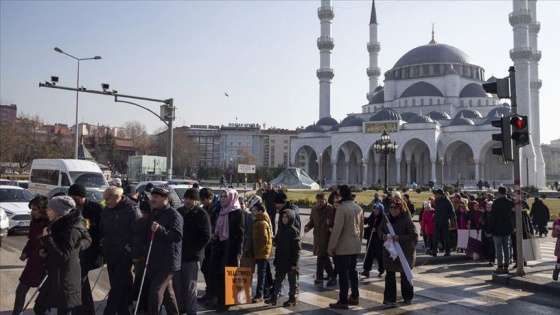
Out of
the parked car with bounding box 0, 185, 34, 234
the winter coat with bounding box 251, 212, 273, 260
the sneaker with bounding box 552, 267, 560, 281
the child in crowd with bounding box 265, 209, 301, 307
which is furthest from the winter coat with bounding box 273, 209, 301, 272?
the parked car with bounding box 0, 185, 34, 234

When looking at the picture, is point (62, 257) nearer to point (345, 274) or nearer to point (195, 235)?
point (195, 235)

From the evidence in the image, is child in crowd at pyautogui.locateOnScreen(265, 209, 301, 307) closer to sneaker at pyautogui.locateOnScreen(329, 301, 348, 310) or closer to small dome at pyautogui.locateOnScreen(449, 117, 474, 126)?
sneaker at pyautogui.locateOnScreen(329, 301, 348, 310)

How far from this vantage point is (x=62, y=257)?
4715 mm

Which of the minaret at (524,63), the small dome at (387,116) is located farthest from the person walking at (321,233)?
the small dome at (387,116)

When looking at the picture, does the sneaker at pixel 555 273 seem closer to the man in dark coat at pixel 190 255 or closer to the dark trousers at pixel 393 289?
the dark trousers at pixel 393 289

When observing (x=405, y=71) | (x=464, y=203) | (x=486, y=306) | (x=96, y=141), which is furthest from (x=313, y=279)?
(x=96, y=141)

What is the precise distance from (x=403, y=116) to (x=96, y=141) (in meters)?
50.1

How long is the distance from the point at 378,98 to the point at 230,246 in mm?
69535

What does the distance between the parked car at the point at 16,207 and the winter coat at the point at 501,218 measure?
12.3 meters

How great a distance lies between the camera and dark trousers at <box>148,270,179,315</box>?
530 cm

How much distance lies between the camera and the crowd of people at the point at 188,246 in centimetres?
493

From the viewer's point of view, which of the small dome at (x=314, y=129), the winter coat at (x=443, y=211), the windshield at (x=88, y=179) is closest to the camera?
the winter coat at (x=443, y=211)

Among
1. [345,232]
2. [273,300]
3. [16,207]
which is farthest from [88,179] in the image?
[345,232]

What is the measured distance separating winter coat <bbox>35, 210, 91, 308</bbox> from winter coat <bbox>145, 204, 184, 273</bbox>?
820mm
